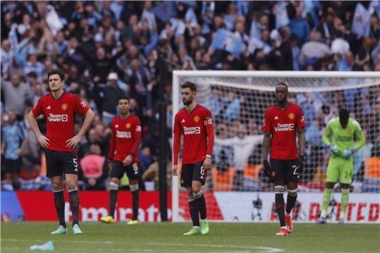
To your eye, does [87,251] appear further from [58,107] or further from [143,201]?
[143,201]

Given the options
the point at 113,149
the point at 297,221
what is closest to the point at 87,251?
the point at 113,149

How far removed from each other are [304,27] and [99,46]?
202 inches

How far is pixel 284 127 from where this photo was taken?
1862cm

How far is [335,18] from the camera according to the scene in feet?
96.2

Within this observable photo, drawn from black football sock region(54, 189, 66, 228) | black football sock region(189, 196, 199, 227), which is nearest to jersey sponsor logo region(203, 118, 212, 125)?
black football sock region(189, 196, 199, 227)

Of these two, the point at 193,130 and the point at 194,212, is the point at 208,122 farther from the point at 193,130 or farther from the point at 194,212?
the point at 194,212

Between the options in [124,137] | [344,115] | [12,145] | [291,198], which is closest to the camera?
[291,198]

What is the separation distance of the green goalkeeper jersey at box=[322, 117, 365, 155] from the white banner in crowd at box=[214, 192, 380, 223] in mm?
1777

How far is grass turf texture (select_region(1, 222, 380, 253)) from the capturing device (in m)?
15.0

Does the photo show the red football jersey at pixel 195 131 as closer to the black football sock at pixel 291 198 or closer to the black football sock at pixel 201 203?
the black football sock at pixel 201 203

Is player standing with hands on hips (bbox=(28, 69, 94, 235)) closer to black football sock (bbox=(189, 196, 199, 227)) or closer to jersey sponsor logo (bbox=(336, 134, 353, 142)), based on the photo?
black football sock (bbox=(189, 196, 199, 227))

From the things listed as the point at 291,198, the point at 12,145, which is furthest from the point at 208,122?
the point at 12,145

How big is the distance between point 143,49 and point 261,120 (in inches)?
188

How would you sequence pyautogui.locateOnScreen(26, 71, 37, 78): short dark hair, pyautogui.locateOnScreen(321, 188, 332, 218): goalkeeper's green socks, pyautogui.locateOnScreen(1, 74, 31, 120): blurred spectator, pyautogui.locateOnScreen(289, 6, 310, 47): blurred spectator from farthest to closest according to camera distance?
pyautogui.locateOnScreen(289, 6, 310, 47): blurred spectator < pyautogui.locateOnScreen(26, 71, 37, 78): short dark hair < pyautogui.locateOnScreen(1, 74, 31, 120): blurred spectator < pyautogui.locateOnScreen(321, 188, 332, 218): goalkeeper's green socks
